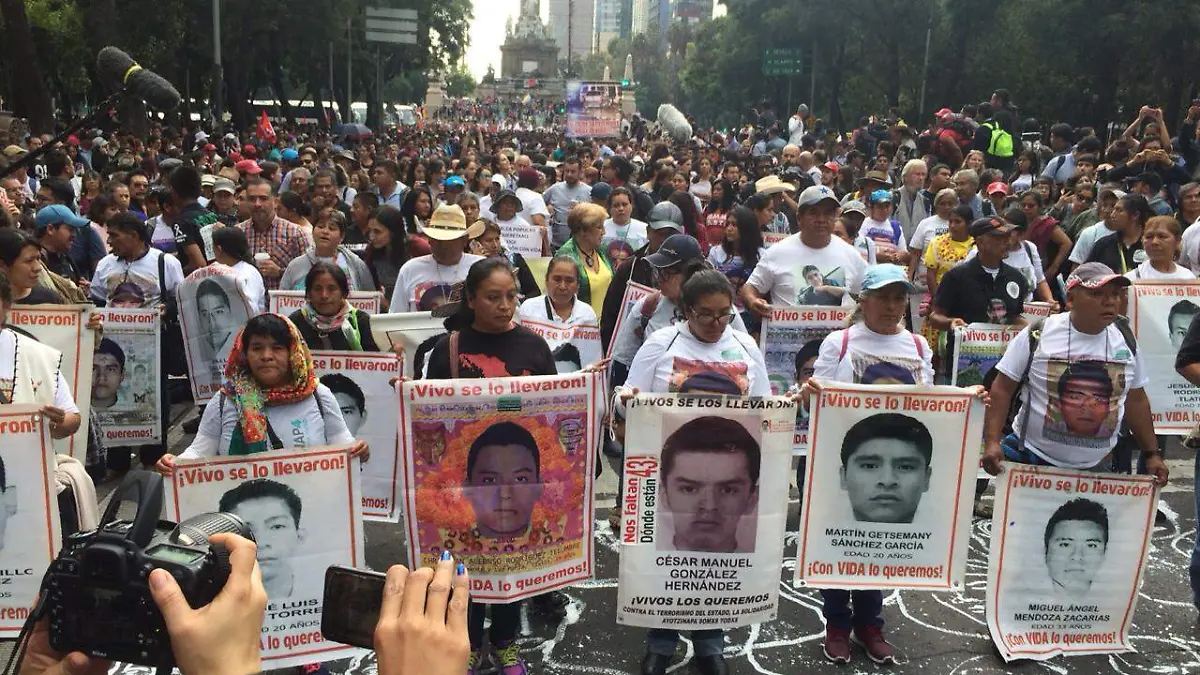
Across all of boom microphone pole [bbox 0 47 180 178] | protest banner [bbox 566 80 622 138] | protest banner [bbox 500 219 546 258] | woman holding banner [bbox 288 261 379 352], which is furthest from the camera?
protest banner [bbox 566 80 622 138]

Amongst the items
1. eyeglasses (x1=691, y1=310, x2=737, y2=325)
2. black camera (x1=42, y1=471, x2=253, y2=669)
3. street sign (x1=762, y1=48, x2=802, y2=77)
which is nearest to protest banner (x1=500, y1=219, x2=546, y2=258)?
eyeglasses (x1=691, y1=310, x2=737, y2=325)

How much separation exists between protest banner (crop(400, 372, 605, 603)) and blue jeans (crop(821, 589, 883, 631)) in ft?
4.00

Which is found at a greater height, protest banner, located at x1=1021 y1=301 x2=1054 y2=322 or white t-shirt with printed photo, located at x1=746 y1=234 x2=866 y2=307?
white t-shirt with printed photo, located at x1=746 y1=234 x2=866 y2=307

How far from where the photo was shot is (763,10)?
183 ft

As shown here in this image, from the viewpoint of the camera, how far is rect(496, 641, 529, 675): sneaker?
177 inches

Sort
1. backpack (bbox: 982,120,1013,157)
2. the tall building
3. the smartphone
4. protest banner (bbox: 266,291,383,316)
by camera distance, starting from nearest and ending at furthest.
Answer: the smartphone < protest banner (bbox: 266,291,383,316) < backpack (bbox: 982,120,1013,157) < the tall building

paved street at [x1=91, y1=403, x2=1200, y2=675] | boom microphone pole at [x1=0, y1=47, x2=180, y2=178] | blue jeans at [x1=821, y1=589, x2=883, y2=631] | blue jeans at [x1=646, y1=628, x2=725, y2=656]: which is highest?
boom microphone pole at [x1=0, y1=47, x2=180, y2=178]

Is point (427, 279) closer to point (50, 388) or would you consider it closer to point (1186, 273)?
point (50, 388)

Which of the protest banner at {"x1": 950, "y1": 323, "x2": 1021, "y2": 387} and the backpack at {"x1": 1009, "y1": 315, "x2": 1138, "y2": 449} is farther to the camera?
the protest banner at {"x1": 950, "y1": 323, "x2": 1021, "y2": 387}

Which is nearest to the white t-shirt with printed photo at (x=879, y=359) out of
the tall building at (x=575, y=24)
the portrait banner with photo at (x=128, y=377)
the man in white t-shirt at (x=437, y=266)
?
the man in white t-shirt at (x=437, y=266)

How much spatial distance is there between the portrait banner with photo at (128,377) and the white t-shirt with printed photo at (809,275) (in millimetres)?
3604

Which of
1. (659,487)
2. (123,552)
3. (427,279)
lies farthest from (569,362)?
(123,552)

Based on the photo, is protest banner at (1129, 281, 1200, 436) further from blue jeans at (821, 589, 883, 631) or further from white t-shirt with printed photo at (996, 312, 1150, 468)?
blue jeans at (821, 589, 883, 631)

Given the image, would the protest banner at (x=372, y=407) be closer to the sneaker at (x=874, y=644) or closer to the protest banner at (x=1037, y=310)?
the sneaker at (x=874, y=644)
